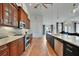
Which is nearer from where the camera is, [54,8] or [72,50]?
[72,50]

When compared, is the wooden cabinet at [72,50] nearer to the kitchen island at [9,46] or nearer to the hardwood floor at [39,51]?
the kitchen island at [9,46]

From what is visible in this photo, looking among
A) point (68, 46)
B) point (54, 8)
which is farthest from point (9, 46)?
point (54, 8)

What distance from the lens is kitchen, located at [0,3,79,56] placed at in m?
3.48

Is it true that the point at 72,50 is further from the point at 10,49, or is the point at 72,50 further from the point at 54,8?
the point at 54,8

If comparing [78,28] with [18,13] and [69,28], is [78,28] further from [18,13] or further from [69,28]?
[18,13]

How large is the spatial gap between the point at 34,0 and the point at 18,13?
3.37 metres

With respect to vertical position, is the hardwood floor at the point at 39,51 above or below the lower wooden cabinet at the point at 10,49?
below

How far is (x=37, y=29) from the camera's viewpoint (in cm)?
1512

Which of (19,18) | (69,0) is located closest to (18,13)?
(19,18)

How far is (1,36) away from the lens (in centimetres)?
411

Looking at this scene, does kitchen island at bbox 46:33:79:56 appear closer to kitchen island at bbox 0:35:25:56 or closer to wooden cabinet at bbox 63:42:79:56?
wooden cabinet at bbox 63:42:79:56

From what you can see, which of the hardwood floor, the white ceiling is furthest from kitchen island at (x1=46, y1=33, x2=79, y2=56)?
the white ceiling

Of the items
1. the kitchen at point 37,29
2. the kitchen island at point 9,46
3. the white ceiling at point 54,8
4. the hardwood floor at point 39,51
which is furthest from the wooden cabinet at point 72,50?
the white ceiling at point 54,8

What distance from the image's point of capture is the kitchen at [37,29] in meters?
3.48
